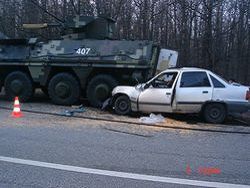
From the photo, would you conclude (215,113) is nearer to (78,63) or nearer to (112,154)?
(78,63)

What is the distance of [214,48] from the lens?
26.4 metres

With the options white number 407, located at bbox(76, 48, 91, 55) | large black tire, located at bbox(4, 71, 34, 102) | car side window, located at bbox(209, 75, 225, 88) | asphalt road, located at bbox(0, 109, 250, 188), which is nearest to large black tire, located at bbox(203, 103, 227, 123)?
car side window, located at bbox(209, 75, 225, 88)

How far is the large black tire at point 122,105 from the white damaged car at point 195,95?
0.65 meters

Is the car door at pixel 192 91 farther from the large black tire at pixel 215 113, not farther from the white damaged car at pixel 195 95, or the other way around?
the large black tire at pixel 215 113

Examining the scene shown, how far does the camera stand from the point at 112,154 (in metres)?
8.03

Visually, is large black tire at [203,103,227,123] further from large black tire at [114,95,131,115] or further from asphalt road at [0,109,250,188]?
large black tire at [114,95,131,115]

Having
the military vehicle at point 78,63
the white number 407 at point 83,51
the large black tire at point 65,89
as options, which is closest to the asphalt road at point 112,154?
the military vehicle at point 78,63

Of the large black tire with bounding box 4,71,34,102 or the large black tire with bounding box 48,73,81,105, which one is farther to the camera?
the large black tire with bounding box 4,71,34,102

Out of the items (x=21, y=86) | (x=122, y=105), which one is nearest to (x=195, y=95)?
(x=122, y=105)

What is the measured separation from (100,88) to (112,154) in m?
8.09

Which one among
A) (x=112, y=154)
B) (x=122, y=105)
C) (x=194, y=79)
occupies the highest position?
(x=194, y=79)

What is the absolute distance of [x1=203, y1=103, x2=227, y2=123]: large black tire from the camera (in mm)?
13211

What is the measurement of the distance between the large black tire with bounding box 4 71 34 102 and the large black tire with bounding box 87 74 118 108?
260 centimetres

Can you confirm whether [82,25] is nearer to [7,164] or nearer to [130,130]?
[130,130]
